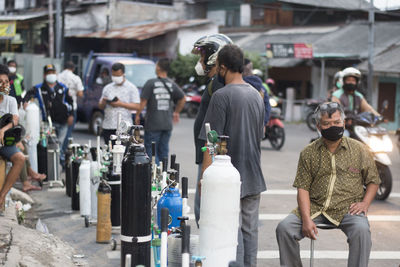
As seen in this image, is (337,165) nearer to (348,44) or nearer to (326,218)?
(326,218)

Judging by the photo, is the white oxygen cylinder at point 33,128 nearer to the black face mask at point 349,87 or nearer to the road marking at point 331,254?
the black face mask at point 349,87

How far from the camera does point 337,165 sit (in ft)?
17.7

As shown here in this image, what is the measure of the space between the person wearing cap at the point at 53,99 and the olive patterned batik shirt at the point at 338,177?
264 inches

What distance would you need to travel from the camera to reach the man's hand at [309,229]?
524cm

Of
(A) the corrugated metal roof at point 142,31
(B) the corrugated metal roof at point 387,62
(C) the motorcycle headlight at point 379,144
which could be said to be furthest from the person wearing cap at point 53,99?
(A) the corrugated metal roof at point 142,31

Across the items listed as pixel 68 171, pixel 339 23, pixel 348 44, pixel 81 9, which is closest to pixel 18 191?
pixel 68 171

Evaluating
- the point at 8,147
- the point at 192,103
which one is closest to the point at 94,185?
the point at 8,147

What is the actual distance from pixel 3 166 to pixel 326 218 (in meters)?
4.42

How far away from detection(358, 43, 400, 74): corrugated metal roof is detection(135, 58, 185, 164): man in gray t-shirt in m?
13.6

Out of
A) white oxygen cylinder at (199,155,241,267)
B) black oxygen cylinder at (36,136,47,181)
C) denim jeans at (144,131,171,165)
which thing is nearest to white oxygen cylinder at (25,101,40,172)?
black oxygen cylinder at (36,136,47,181)

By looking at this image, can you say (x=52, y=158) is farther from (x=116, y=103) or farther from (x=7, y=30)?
(x=7, y=30)

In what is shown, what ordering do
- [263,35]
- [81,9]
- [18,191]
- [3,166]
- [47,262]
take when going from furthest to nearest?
[81,9]
[263,35]
[18,191]
[3,166]
[47,262]

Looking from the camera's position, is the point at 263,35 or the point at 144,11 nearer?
the point at 263,35

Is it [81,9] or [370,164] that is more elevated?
[81,9]
